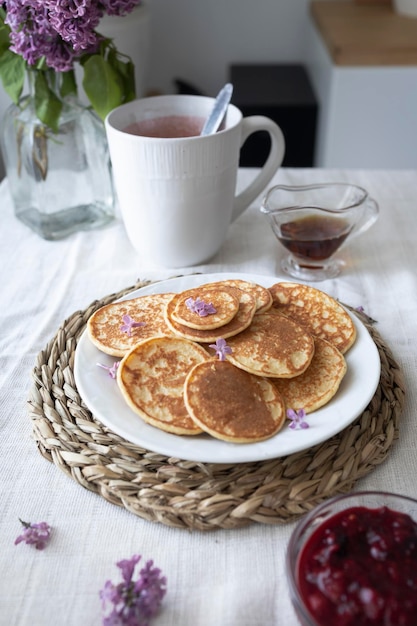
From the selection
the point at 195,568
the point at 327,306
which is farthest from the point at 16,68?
the point at 195,568

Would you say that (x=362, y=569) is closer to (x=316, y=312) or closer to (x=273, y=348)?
(x=273, y=348)

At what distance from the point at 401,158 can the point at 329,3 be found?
905 millimetres

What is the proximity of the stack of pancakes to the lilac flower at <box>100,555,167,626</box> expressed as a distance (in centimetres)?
15

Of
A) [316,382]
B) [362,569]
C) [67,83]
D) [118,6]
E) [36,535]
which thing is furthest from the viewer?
[67,83]

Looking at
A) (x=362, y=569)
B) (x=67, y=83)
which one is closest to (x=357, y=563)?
(x=362, y=569)

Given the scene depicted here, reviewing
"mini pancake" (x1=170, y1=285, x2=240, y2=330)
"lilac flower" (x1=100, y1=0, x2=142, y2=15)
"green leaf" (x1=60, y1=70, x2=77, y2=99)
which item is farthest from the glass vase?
"mini pancake" (x1=170, y1=285, x2=240, y2=330)

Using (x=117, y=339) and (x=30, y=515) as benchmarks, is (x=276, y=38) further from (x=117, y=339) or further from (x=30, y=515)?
(x=30, y=515)

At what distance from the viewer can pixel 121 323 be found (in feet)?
2.78

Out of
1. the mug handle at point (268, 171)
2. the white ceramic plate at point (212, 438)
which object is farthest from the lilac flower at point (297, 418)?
the mug handle at point (268, 171)

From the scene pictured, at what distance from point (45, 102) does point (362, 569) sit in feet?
3.04

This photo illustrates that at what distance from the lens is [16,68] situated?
1.10 metres

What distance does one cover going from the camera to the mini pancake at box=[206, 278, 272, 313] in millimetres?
858

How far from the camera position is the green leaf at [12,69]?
3.59 feet

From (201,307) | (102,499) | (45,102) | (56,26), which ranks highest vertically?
(56,26)
